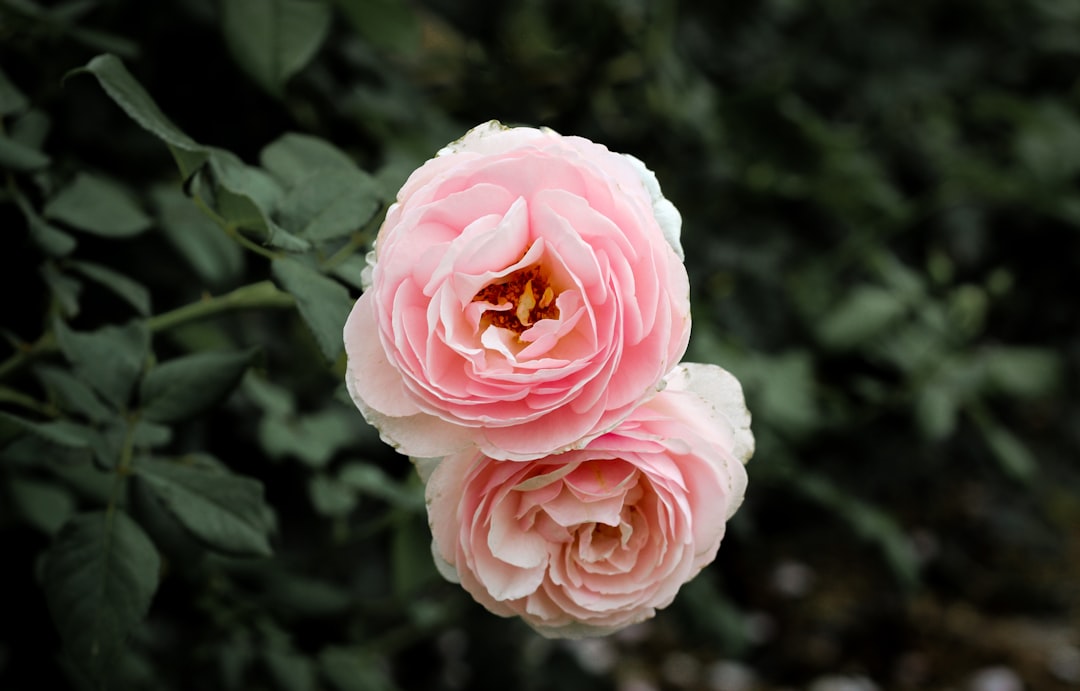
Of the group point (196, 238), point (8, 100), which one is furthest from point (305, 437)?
point (8, 100)

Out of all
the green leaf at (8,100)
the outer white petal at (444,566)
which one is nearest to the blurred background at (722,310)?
the green leaf at (8,100)

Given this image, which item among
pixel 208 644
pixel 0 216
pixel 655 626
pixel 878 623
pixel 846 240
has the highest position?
pixel 0 216

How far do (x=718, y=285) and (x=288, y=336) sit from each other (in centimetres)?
66

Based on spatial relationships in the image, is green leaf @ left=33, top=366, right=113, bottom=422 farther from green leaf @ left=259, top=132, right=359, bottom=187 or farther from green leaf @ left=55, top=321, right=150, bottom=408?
green leaf @ left=259, top=132, right=359, bottom=187

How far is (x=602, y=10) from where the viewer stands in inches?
55.0

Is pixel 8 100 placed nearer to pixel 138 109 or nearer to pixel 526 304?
pixel 138 109

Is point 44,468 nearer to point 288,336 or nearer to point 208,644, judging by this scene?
point 208,644

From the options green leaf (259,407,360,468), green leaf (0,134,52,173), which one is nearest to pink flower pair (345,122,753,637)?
green leaf (0,134,52,173)

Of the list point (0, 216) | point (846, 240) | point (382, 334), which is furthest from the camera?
point (846, 240)

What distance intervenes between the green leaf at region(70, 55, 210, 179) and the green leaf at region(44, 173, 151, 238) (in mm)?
229

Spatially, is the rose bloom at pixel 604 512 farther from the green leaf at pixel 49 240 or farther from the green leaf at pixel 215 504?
the green leaf at pixel 49 240

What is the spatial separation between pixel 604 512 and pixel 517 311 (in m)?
0.11

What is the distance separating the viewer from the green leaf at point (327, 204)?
0.60 metres

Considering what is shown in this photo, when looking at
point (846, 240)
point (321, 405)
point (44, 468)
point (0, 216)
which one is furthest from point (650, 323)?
point (846, 240)
